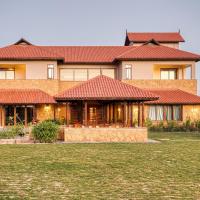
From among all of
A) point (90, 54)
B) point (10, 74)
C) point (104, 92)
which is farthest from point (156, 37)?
point (104, 92)

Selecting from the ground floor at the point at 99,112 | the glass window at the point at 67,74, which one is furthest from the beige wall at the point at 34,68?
the ground floor at the point at 99,112

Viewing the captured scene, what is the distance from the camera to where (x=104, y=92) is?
24500mm

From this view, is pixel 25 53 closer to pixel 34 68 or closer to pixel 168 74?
pixel 34 68

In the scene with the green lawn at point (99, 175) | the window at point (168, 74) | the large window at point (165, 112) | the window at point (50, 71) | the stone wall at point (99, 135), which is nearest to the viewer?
the green lawn at point (99, 175)

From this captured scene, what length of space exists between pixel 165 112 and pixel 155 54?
18.3ft

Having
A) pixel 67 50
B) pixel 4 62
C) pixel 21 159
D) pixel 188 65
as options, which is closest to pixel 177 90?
pixel 188 65

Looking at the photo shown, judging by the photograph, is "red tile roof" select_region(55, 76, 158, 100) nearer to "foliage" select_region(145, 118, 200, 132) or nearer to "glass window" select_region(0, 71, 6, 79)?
"foliage" select_region(145, 118, 200, 132)

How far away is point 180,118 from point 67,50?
1369cm

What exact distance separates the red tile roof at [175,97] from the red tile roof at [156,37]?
10790 mm

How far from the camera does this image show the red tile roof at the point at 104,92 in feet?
77.6

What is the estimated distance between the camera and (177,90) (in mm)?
37000

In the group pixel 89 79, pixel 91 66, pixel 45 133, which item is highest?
pixel 91 66

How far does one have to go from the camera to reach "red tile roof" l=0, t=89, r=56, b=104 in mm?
32969

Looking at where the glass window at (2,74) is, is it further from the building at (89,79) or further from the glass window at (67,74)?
the glass window at (67,74)
